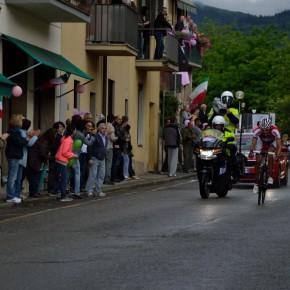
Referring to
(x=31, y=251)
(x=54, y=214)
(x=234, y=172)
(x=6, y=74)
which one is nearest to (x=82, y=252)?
(x=31, y=251)

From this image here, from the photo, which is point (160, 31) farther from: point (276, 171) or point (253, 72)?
point (253, 72)

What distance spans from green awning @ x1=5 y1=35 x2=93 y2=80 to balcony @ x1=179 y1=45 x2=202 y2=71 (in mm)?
15888

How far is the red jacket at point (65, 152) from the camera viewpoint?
67.8ft

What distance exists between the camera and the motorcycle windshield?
20.5 meters

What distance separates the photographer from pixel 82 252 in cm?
1162

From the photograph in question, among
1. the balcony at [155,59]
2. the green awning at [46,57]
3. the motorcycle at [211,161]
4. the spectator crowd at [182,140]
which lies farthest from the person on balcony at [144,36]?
the motorcycle at [211,161]

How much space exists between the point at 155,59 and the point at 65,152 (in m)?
15.2

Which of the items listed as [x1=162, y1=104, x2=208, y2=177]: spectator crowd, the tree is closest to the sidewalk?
[x1=162, y1=104, x2=208, y2=177]: spectator crowd

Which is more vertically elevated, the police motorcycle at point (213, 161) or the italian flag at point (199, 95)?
the italian flag at point (199, 95)

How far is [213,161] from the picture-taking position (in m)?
20.4

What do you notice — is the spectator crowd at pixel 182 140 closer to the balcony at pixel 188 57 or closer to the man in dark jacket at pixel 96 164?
the balcony at pixel 188 57

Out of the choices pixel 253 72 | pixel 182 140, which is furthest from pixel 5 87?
pixel 253 72

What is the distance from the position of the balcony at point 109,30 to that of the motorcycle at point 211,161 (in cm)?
961

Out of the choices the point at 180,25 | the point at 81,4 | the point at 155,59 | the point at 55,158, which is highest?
the point at 180,25
